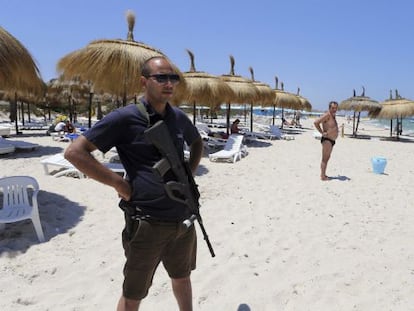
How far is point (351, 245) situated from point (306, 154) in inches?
287

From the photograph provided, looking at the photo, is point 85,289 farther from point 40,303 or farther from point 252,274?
point 252,274

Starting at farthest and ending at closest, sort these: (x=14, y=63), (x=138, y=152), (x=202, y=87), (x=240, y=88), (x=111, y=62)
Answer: (x=240, y=88), (x=202, y=87), (x=111, y=62), (x=14, y=63), (x=138, y=152)

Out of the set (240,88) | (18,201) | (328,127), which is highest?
(240,88)

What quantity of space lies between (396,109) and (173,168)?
19431 millimetres

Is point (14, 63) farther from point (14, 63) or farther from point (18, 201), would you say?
point (18, 201)

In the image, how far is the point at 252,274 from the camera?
8.84ft

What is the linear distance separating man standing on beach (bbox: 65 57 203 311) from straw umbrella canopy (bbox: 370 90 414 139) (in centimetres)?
1905

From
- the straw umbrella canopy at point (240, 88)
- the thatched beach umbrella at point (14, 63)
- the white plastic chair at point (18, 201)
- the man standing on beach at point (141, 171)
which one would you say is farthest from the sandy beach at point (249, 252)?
the straw umbrella canopy at point (240, 88)

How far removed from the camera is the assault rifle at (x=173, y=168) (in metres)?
1.40

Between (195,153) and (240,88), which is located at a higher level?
(240,88)

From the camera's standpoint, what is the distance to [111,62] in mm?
6254

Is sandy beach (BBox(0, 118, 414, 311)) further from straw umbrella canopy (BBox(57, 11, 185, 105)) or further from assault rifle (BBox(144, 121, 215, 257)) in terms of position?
straw umbrella canopy (BBox(57, 11, 185, 105))

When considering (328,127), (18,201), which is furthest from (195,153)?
(328,127)

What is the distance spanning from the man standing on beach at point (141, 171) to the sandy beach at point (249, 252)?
34.0 inches
